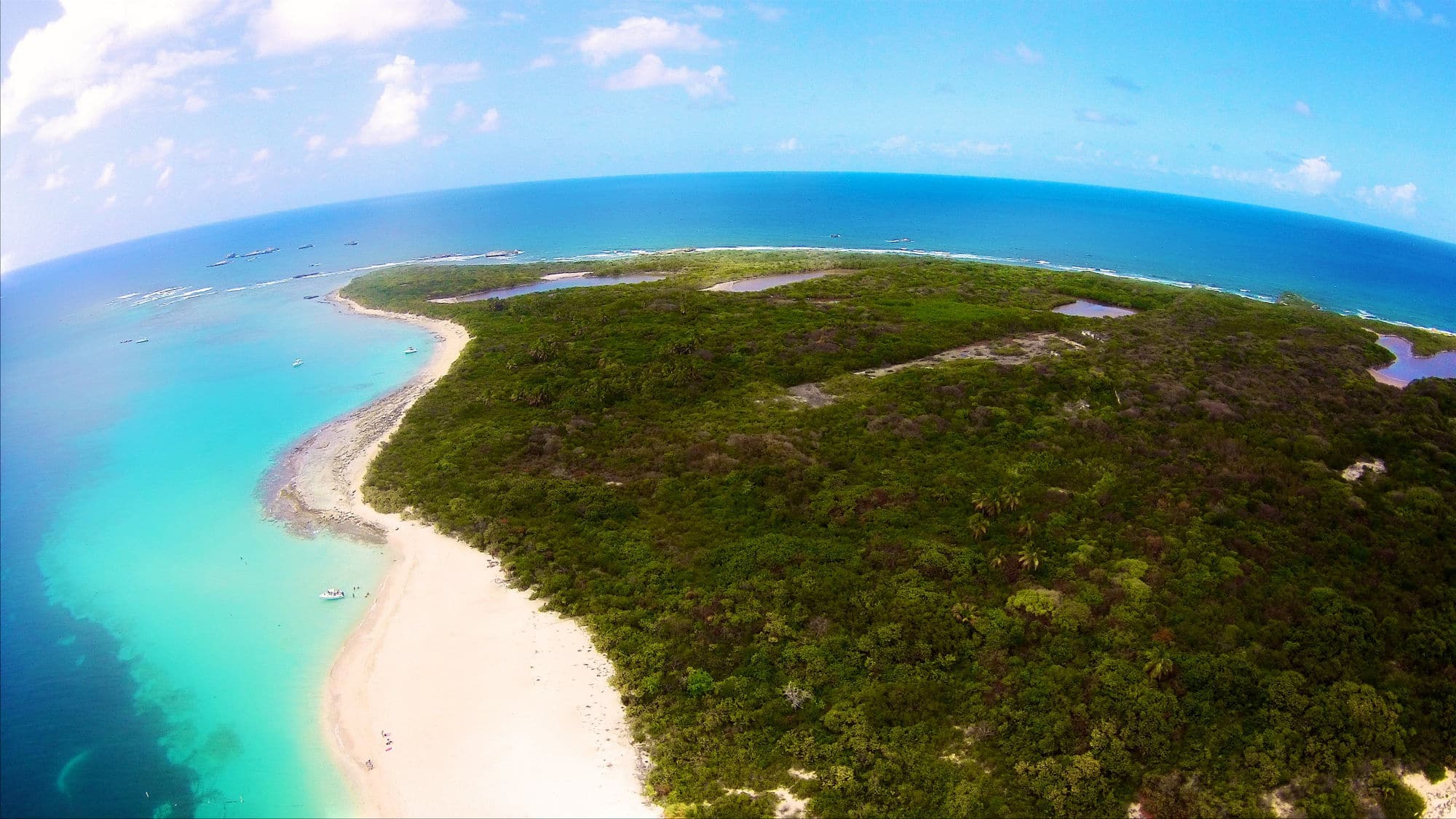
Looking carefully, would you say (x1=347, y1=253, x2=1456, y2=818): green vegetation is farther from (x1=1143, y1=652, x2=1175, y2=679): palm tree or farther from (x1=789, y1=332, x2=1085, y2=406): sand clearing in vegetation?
(x1=789, y1=332, x2=1085, y2=406): sand clearing in vegetation

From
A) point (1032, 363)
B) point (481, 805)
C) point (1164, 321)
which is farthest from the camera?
point (1164, 321)

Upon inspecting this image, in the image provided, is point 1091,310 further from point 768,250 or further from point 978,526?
point 768,250

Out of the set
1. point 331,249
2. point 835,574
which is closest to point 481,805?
point 835,574

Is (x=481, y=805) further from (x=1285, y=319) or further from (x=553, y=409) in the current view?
(x=1285, y=319)

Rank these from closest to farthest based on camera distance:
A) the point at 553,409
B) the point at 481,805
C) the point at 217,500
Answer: the point at 481,805 → the point at 217,500 → the point at 553,409

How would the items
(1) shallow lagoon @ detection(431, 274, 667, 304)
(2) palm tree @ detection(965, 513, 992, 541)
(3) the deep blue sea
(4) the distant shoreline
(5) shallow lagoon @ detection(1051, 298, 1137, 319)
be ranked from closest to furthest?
(3) the deep blue sea → (2) palm tree @ detection(965, 513, 992, 541) → (5) shallow lagoon @ detection(1051, 298, 1137, 319) → (1) shallow lagoon @ detection(431, 274, 667, 304) → (4) the distant shoreline

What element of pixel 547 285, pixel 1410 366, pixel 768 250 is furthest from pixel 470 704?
pixel 768 250

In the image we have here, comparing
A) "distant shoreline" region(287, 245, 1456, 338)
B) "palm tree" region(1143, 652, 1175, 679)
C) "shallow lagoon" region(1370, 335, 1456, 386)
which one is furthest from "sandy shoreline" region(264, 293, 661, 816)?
"distant shoreline" region(287, 245, 1456, 338)
